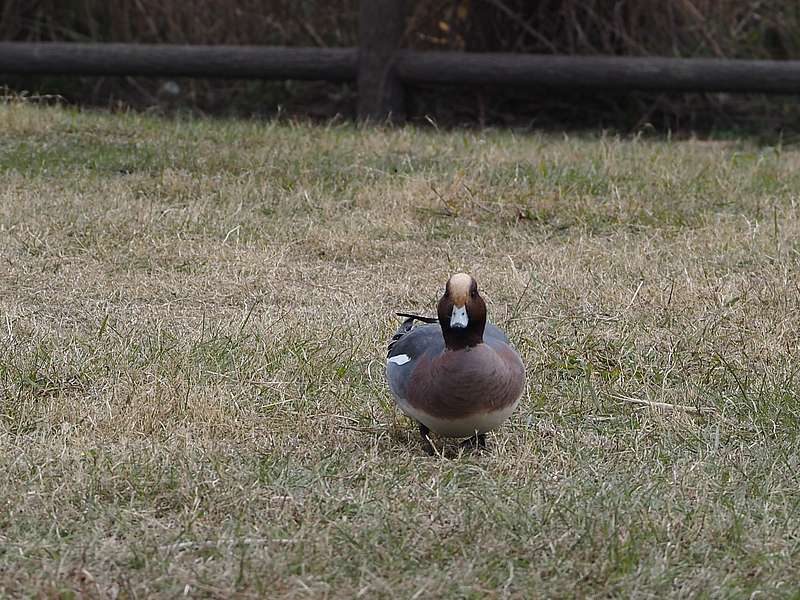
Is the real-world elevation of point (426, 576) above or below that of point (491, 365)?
below

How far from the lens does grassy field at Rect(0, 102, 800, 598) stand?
290 centimetres

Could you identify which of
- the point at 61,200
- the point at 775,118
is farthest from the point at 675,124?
the point at 61,200

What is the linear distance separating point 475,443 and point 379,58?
5935 mm

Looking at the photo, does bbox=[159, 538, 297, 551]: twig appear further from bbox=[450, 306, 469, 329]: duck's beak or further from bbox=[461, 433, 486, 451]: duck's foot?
bbox=[461, 433, 486, 451]: duck's foot

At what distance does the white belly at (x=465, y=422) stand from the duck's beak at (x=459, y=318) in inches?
9.4

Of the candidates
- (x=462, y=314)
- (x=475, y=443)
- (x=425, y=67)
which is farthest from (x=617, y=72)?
(x=462, y=314)

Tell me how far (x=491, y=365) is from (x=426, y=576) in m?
0.67

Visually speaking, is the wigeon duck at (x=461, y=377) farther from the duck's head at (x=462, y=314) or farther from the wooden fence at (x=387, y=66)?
the wooden fence at (x=387, y=66)

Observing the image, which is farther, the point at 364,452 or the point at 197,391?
the point at 197,391

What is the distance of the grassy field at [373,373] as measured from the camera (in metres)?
2.90

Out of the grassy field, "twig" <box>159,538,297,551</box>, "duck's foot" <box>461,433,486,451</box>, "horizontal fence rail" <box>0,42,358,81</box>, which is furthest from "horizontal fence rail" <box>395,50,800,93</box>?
"twig" <box>159,538,297,551</box>

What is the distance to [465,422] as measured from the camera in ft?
11.0

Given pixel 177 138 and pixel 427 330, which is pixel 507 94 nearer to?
pixel 177 138

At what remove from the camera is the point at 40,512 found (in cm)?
306
